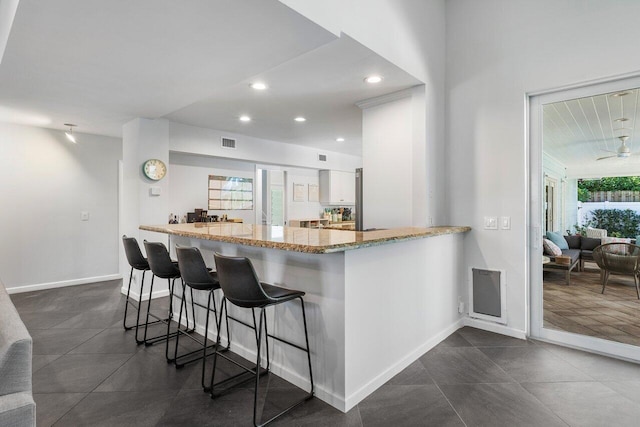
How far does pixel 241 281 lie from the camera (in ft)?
6.55

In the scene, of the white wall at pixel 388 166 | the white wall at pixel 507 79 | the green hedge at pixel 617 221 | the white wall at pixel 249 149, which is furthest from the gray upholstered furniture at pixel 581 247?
the white wall at pixel 249 149

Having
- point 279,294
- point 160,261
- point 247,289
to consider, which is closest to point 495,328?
point 279,294

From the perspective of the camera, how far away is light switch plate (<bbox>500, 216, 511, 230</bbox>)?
10.7 feet

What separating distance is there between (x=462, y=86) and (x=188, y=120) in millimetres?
3684

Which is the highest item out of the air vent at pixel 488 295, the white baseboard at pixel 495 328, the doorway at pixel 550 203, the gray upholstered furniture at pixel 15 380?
the doorway at pixel 550 203

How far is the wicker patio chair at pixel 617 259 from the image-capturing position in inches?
110

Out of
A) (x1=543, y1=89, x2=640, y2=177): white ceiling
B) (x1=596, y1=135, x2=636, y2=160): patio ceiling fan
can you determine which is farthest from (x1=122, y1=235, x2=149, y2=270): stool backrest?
(x1=596, y1=135, x2=636, y2=160): patio ceiling fan

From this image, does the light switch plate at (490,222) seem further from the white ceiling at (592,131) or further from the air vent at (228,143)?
the air vent at (228,143)

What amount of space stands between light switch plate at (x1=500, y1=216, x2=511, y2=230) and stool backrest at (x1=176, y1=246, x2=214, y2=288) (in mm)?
2759

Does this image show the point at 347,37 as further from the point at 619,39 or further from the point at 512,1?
the point at 619,39

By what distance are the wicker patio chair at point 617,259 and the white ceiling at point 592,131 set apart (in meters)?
0.63

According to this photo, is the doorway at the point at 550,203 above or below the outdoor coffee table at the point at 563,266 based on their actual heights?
above

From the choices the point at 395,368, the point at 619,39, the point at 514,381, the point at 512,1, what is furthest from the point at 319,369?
the point at 512,1

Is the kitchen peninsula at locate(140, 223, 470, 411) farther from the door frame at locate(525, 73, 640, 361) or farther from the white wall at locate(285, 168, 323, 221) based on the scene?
the white wall at locate(285, 168, 323, 221)
